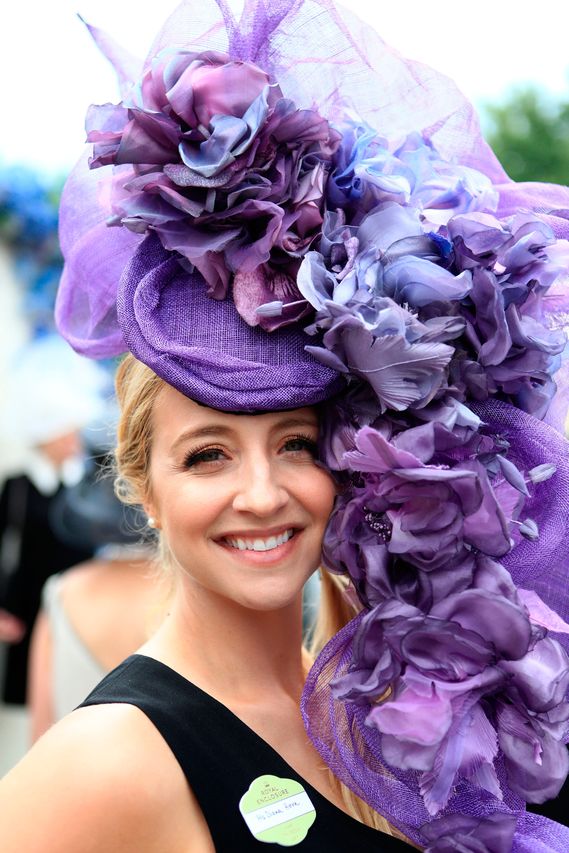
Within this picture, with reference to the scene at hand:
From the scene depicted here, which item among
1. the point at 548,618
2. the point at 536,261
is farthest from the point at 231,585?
the point at 536,261

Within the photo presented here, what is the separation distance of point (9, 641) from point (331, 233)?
4037mm

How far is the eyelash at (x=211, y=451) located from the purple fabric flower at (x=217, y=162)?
0.28 meters

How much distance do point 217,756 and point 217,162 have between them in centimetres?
113

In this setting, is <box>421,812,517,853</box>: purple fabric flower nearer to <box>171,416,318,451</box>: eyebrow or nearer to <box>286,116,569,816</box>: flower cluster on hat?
<box>286,116,569,816</box>: flower cluster on hat

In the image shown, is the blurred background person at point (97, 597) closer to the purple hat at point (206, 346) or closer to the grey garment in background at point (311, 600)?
the grey garment in background at point (311, 600)

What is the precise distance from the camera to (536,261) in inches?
83.6

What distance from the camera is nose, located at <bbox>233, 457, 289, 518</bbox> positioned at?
2.10 m

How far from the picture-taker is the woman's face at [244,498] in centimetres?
213

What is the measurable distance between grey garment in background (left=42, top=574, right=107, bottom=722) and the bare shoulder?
2.06 m

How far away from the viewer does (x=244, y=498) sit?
6.92ft

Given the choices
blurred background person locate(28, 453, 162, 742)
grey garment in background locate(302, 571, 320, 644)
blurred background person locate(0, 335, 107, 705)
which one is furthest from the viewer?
blurred background person locate(0, 335, 107, 705)

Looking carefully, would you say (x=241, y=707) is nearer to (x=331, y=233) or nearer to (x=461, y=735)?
(x=461, y=735)

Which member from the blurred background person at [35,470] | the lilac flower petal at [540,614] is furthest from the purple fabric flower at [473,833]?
the blurred background person at [35,470]

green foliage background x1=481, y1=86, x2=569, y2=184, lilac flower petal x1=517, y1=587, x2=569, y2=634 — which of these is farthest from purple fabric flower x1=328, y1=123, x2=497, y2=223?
green foliage background x1=481, y1=86, x2=569, y2=184
